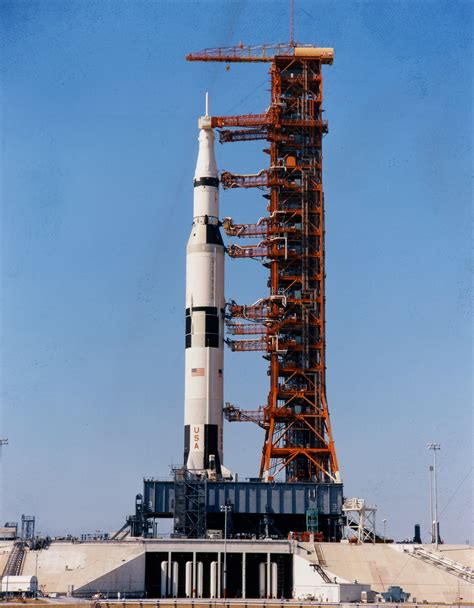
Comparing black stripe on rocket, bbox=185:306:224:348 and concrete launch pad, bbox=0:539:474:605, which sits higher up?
black stripe on rocket, bbox=185:306:224:348

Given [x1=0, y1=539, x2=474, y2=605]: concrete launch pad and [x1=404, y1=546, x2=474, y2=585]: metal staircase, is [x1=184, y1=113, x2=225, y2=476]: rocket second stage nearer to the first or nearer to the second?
[x1=0, y1=539, x2=474, y2=605]: concrete launch pad

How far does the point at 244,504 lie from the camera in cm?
12269

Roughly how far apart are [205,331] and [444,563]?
3074 cm

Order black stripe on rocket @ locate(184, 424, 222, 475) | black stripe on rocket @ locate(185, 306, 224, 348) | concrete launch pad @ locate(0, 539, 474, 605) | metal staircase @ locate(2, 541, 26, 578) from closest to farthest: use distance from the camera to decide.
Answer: concrete launch pad @ locate(0, 539, 474, 605)
metal staircase @ locate(2, 541, 26, 578)
black stripe on rocket @ locate(184, 424, 222, 475)
black stripe on rocket @ locate(185, 306, 224, 348)

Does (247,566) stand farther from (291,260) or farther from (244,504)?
(291,260)

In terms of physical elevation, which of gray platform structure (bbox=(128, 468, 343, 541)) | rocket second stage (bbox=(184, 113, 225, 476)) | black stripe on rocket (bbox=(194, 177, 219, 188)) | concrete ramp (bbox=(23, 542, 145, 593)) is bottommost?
concrete ramp (bbox=(23, 542, 145, 593))

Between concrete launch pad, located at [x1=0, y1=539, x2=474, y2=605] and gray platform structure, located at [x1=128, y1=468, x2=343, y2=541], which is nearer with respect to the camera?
concrete launch pad, located at [x1=0, y1=539, x2=474, y2=605]

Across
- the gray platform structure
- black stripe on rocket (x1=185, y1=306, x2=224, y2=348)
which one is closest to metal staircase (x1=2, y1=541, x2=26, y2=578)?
the gray platform structure

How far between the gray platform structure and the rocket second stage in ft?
7.47

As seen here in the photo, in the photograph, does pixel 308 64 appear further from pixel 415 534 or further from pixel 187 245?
pixel 415 534

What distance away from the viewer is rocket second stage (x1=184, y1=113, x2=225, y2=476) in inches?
4902

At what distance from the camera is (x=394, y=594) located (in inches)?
4080

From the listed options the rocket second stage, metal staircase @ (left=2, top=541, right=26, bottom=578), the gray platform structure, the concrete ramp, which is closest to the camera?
the concrete ramp

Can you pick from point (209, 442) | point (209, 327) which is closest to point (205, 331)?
point (209, 327)
